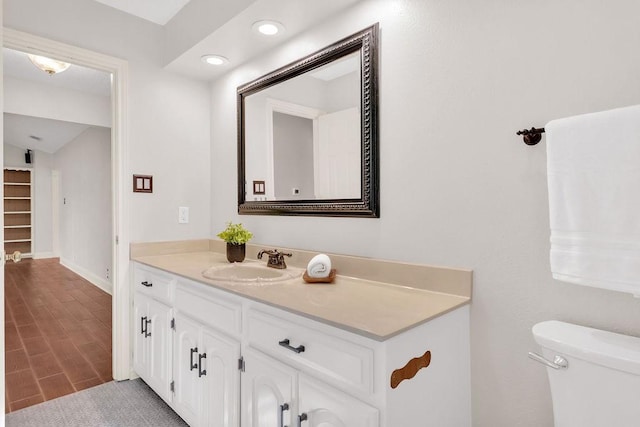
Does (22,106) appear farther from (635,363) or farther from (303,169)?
(635,363)

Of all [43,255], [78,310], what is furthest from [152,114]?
[43,255]

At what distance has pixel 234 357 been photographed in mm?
1445

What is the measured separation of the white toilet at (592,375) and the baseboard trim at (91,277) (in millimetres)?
5020

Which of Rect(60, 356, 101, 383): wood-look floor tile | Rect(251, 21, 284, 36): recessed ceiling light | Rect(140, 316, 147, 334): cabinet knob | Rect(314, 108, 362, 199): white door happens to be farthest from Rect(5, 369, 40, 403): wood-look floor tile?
Rect(251, 21, 284, 36): recessed ceiling light

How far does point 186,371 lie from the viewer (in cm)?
178

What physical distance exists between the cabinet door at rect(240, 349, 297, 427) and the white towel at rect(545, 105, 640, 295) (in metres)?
0.90

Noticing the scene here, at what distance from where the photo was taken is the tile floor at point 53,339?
7.41 ft

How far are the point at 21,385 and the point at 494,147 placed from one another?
2.99 meters

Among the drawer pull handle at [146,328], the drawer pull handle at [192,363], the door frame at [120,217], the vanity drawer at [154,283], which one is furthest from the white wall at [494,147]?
the door frame at [120,217]

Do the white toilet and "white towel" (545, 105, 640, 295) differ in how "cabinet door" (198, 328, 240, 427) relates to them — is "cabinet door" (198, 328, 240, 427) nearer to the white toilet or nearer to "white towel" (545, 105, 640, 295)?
the white toilet

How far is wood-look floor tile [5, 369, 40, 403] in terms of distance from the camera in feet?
7.00

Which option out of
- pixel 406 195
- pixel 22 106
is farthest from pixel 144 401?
pixel 22 106

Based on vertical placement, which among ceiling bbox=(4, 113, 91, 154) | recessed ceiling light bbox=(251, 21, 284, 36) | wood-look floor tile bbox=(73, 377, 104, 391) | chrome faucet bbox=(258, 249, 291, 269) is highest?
ceiling bbox=(4, 113, 91, 154)

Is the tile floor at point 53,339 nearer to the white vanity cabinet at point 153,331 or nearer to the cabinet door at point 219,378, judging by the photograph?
the white vanity cabinet at point 153,331
